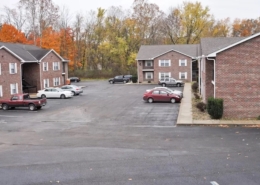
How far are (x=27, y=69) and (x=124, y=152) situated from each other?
121ft

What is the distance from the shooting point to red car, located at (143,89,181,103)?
33.3 meters

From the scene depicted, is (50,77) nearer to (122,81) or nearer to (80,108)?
(122,81)

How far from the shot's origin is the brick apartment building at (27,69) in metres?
38.6

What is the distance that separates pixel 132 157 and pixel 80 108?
18211 millimetres

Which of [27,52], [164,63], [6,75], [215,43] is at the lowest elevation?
[6,75]

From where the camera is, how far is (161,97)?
111 ft

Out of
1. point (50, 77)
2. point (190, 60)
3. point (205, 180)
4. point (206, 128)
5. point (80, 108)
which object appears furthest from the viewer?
point (190, 60)

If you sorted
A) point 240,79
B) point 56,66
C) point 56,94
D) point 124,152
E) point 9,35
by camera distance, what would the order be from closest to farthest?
point 124,152 < point 240,79 < point 56,94 < point 56,66 < point 9,35

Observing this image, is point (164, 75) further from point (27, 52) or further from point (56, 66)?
point (27, 52)

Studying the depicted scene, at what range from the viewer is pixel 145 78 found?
62.0 m

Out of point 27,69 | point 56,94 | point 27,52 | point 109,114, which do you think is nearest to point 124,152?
point 109,114

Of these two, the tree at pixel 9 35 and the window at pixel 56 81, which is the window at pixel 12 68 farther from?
the tree at pixel 9 35

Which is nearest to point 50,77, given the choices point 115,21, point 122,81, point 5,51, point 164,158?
point 5,51

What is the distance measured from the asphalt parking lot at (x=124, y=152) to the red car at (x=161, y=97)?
25.7 feet
